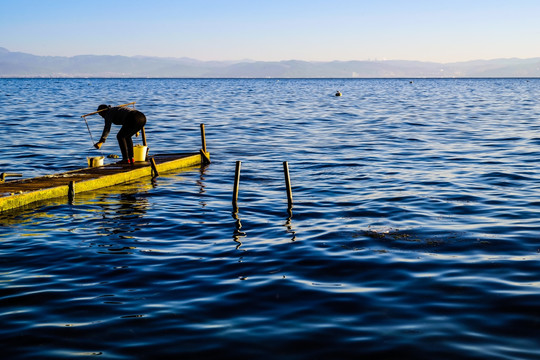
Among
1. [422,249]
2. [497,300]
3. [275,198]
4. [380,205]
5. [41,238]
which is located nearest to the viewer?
[497,300]

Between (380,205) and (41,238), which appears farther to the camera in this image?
(380,205)

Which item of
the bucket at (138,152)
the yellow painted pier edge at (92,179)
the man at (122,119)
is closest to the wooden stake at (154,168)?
the yellow painted pier edge at (92,179)

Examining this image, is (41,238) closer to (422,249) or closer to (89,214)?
(89,214)

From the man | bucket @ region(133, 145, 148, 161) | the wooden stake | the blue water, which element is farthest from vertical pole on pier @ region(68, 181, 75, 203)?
bucket @ region(133, 145, 148, 161)

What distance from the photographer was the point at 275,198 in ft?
55.0

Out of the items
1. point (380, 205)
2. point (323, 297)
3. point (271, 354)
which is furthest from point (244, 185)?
point (271, 354)

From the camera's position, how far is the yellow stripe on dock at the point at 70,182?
1450cm

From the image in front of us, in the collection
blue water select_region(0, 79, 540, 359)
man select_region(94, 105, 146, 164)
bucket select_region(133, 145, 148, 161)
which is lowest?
blue water select_region(0, 79, 540, 359)

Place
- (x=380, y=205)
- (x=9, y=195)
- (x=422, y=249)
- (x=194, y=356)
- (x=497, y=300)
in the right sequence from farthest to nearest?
(x=380, y=205)
(x=9, y=195)
(x=422, y=249)
(x=497, y=300)
(x=194, y=356)

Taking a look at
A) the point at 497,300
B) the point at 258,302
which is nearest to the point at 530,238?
the point at 497,300

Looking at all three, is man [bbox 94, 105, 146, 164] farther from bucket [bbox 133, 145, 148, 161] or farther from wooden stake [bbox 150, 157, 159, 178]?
bucket [bbox 133, 145, 148, 161]

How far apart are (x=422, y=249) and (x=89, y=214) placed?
7.84 metres

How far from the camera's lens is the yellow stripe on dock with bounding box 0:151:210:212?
14.5 m

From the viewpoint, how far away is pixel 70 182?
15.7m
